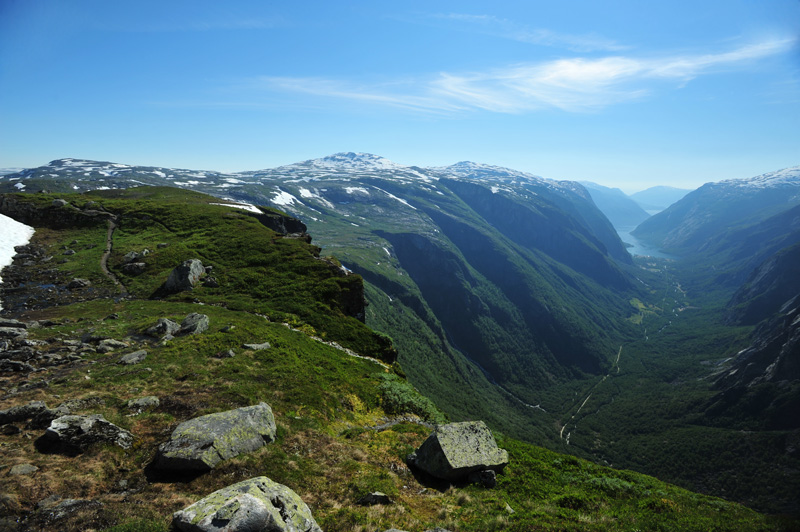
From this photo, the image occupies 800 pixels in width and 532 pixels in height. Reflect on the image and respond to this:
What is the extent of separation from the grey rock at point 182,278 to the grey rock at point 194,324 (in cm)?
1399

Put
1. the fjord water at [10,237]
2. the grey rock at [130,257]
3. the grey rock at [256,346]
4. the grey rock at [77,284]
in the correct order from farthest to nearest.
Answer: the grey rock at [130,257]
the fjord water at [10,237]
the grey rock at [77,284]
the grey rock at [256,346]

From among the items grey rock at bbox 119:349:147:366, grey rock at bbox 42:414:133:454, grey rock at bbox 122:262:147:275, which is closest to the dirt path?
grey rock at bbox 122:262:147:275

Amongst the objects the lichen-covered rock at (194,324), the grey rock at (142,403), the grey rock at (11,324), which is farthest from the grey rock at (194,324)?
the grey rock at (142,403)

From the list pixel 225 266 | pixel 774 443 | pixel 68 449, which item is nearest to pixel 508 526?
pixel 68 449

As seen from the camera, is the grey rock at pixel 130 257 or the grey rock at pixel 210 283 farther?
the grey rock at pixel 130 257

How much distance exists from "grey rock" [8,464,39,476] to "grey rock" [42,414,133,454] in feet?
4.94

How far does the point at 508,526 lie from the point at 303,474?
10.00 meters

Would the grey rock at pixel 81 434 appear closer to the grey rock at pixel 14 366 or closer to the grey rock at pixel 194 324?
→ the grey rock at pixel 14 366

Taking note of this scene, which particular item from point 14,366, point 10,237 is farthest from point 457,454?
point 10,237

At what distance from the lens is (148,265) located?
51.6 metres

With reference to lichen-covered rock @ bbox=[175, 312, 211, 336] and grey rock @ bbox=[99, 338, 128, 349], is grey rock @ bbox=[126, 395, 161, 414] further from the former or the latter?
lichen-covered rock @ bbox=[175, 312, 211, 336]

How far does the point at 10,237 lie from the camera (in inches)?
2085

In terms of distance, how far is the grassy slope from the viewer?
46.7 ft

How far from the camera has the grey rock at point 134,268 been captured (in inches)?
1950
